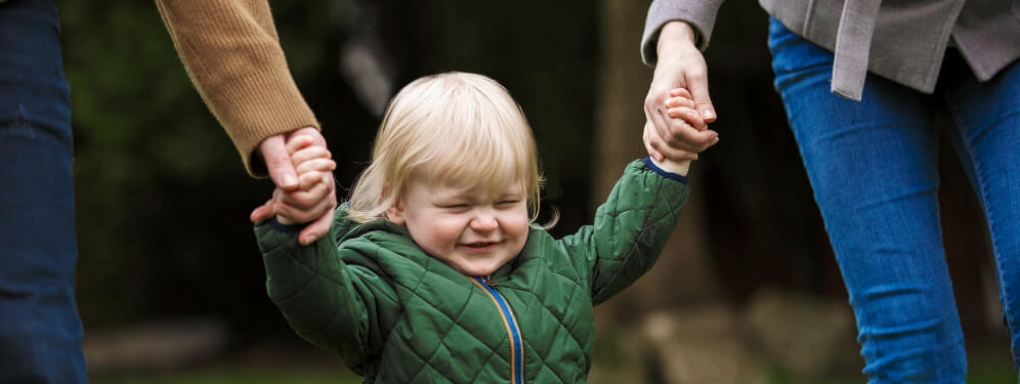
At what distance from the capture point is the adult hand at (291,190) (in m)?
2.14

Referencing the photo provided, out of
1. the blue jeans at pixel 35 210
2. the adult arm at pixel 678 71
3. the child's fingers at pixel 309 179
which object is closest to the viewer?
the blue jeans at pixel 35 210

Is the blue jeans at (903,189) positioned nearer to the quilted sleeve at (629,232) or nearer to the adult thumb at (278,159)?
the quilted sleeve at (629,232)

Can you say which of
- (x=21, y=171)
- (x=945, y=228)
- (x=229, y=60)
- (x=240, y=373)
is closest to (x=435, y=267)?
(x=229, y=60)

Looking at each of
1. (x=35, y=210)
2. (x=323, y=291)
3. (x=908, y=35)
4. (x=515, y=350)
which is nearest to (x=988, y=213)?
(x=908, y=35)

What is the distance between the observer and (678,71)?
270cm

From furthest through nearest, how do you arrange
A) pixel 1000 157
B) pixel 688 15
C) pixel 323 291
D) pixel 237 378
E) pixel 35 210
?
pixel 237 378
pixel 688 15
pixel 1000 157
pixel 323 291
pixel 35 210

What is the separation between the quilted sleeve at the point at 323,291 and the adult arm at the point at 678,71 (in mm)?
680

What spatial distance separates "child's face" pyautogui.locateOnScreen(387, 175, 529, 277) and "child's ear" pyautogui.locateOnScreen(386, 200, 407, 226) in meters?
0.05

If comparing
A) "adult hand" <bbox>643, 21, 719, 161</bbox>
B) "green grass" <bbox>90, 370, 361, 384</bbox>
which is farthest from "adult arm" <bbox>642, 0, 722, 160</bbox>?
"green grass" <bbox>90, 370, 361, 384</bbox>

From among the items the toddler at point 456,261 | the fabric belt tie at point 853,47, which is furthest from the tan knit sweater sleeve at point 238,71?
the fabric belt tie at point 853,47

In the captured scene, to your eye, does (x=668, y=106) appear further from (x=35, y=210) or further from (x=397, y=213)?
(x=35, y=210)

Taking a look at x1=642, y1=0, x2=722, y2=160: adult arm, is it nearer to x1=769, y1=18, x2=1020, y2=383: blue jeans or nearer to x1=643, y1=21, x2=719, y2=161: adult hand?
x1=643, y1=21, x2=719, y2=161: adult hand

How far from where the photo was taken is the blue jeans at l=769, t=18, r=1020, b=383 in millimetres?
2613

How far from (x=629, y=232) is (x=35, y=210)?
1.22 metres
